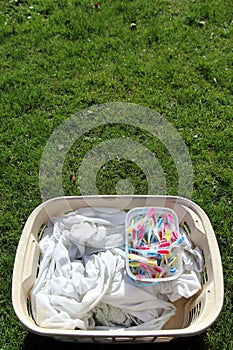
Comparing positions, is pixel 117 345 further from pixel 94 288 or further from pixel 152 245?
pixel 152 245

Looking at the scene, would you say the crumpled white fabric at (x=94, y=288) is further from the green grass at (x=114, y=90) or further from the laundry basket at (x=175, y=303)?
the green grass at (x=114, y=90)

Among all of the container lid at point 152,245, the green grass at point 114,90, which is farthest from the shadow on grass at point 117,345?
the container lid at point 152,245

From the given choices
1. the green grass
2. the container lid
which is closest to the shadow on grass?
the green grass

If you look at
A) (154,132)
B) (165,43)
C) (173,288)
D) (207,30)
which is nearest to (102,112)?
(154,132)

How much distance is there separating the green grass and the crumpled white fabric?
29cm

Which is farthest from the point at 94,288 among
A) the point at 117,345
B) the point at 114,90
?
the point at 114,90

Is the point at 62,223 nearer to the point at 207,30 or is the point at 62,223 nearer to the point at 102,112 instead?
the point at 102,112

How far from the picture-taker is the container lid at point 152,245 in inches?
87.8

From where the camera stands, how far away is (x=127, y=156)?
3131 mm

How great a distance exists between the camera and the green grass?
2842 mm

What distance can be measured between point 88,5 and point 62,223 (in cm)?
255

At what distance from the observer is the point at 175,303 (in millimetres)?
2309

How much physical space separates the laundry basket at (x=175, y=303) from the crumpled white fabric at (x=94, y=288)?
61 mm

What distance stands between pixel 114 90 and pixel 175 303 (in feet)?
6.03
